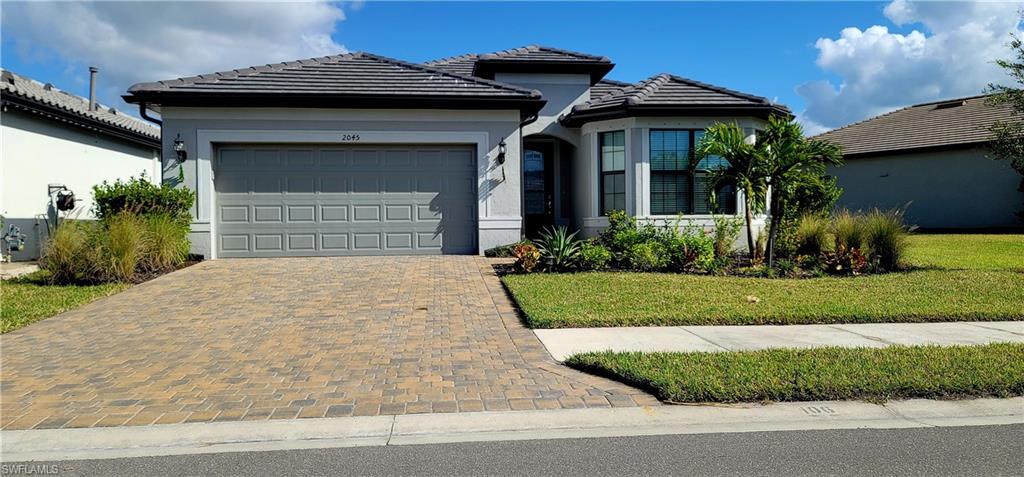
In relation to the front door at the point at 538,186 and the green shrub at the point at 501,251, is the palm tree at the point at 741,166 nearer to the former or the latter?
the green shrub at the point at 501,251

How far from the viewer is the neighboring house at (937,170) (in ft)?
73.3

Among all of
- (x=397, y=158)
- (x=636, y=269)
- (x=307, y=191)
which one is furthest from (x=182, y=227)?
(x=636, y=269)

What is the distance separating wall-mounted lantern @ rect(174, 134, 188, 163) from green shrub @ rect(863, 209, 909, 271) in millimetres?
13861

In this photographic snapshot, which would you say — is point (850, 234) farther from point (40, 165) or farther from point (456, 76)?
point (40, 165)

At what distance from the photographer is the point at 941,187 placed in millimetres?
23562

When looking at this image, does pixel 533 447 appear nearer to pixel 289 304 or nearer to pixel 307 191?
pixel 289 304

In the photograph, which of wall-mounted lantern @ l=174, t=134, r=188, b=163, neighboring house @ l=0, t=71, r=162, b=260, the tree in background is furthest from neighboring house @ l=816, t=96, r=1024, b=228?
neighboring house @ l=0, t=71, r=162, b=260

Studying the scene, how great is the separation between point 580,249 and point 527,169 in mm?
5924

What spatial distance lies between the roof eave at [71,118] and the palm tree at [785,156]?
1553 cm

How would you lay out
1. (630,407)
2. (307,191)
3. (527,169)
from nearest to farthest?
(630,407) < (307,191) < (527,169)

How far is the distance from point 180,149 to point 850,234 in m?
13.7

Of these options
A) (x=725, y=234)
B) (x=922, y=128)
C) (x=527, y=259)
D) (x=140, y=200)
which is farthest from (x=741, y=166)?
(x=922, y=128)

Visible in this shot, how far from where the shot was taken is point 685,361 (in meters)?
5.85

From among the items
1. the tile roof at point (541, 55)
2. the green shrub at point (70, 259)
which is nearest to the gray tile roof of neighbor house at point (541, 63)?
the tile roof at point (541, 55)
